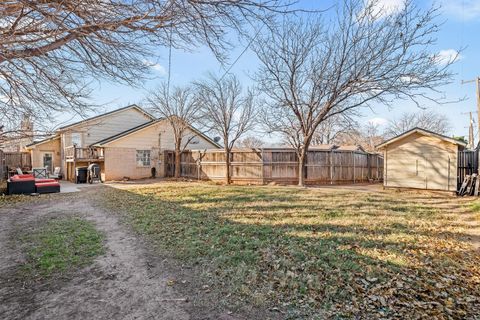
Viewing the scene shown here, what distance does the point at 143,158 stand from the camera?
62.4 ft

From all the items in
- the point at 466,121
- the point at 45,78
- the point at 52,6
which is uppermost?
the point at 466,121

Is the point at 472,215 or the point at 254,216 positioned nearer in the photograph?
the point at 254,216

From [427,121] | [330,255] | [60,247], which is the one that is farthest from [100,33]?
[427,121]

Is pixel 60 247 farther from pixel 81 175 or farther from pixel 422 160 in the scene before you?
pixel 422 160

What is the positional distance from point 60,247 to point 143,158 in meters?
15.0

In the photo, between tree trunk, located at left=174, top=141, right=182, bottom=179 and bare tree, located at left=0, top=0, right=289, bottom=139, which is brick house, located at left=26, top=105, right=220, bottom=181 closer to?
tree trunk, located at left=174, top=141, right=182, bottom=179

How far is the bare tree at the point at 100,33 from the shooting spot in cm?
267

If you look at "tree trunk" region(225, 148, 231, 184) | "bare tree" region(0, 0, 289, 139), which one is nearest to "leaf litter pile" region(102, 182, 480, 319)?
"bare tree" region(0, 0, 289, 139)

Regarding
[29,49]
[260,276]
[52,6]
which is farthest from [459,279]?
[29,49]

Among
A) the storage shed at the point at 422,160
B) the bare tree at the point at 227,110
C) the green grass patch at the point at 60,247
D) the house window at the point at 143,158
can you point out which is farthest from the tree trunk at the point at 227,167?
the green grass patch at the point at 60,247

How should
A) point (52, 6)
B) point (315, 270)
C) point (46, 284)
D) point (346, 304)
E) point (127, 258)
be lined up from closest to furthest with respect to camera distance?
point (52, 6) < point (346, 304) < point (46, 284) < point (315, 270) < point (127, 258)

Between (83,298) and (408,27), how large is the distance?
459 inches

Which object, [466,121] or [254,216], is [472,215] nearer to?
[254,216]

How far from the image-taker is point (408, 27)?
9023mm
